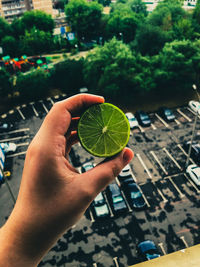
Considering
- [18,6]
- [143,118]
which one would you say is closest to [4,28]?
[143,118]

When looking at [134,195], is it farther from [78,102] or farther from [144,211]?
[78,102]

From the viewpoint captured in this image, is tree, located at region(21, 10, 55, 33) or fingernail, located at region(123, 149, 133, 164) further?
tree, located at region(21, 10, 55, 33)

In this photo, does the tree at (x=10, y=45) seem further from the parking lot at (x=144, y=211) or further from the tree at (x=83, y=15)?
the parking lot at (x=144, y=211)

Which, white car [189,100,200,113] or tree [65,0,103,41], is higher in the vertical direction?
tree [65,0,103,41]

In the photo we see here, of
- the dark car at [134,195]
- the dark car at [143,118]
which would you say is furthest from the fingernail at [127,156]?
the dark car at [143,118]

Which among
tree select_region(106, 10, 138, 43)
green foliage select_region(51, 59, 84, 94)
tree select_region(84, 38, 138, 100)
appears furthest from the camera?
tree select_region(106, 10, 138, 43)

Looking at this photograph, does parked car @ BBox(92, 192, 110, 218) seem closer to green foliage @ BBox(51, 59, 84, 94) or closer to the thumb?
the thumb

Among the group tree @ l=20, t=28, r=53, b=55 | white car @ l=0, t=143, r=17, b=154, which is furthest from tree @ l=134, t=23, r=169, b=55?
white car @ l=0, t=143, r=17, b=154
